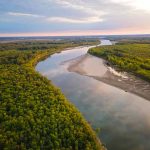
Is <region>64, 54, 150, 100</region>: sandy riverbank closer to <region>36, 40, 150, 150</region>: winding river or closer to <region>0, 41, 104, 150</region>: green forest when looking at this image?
<region>36, 40, 150, 150</region>: winding river

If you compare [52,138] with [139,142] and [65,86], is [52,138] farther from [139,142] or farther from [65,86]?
[65,86]

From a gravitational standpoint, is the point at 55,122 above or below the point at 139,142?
above

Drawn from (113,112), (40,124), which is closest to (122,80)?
(113,112)

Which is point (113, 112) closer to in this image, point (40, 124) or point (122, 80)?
point (40, 124)

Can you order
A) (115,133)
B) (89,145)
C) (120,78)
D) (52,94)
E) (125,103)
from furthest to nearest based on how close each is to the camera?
(120,78), (125,103), (52,94), (115,133), (89,145)

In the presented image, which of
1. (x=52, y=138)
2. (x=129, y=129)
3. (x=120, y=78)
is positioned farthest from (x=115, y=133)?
(x=120, y=78)

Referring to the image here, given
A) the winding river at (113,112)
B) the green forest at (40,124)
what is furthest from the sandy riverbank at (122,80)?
the green forest at (40,124)

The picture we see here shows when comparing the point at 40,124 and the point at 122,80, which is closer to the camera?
the point at 40,124

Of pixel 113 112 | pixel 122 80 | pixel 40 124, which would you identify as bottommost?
pixel 122 80

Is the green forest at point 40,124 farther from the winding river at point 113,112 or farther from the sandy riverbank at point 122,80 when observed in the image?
the sandy riverbank at point 122,80
